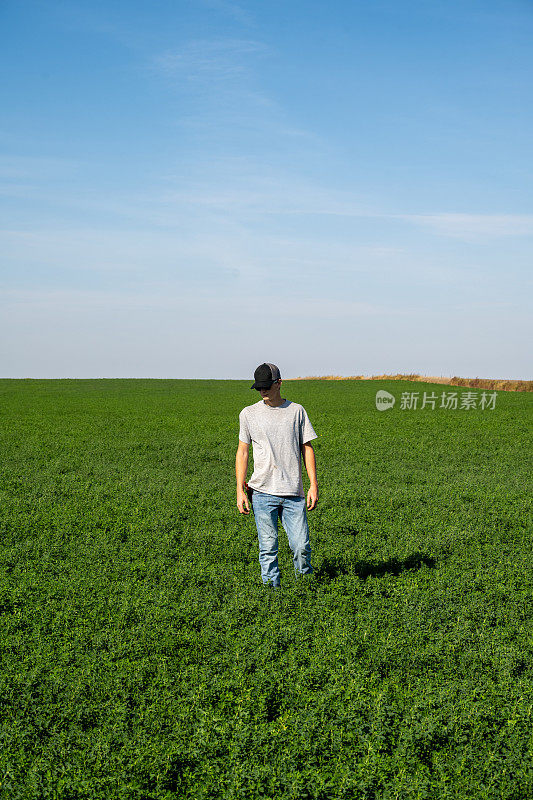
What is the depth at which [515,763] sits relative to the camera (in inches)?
181

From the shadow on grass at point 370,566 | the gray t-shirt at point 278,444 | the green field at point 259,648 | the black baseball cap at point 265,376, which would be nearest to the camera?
the green field at point 259,648

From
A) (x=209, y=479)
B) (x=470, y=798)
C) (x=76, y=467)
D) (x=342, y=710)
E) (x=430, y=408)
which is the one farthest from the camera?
(x=430, y=408)

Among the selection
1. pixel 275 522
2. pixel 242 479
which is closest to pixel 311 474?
pixel 275 522

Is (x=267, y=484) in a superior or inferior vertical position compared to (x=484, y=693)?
superior

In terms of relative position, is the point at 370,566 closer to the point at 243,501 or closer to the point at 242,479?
the point at 243,501

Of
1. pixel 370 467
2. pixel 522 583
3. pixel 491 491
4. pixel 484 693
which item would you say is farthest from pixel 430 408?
pixel 484 693

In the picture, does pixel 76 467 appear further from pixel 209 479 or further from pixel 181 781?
pixel 181 781

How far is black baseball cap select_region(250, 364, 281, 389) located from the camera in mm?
6645

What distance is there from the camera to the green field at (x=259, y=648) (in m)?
4.52

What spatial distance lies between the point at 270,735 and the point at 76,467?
12883 millimetres

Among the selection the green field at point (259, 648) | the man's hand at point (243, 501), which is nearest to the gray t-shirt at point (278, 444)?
the man's hand at point (243, 501)

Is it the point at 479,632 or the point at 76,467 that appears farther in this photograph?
the point at 76,467

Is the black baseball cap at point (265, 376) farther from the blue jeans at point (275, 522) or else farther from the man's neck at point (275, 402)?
the blue jeans at point (275, 522)

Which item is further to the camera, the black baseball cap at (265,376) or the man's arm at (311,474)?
the man's arm at (311,474)
